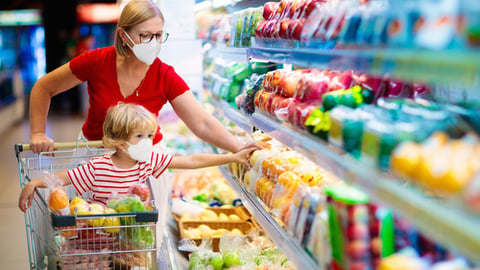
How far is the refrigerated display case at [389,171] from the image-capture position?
42.7 inches

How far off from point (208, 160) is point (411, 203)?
1.84 meters

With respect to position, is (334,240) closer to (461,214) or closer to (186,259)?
(461,214)

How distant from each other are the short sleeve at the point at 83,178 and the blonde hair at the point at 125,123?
16 cm

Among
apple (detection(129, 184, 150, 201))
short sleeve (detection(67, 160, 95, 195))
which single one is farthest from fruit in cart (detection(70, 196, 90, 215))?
short sleeve (detection(67, 160, 95, 195))

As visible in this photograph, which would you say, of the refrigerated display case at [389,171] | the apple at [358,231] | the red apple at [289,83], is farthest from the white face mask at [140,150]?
the apple at [358,231]

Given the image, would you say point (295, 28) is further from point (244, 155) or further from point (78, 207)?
point (78, 207)

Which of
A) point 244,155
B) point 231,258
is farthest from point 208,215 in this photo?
point 244,155

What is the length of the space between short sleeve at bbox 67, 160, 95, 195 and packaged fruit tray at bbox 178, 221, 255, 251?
99 cm

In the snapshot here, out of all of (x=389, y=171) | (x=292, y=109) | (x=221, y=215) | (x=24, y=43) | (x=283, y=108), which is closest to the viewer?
(x=389, y=171)

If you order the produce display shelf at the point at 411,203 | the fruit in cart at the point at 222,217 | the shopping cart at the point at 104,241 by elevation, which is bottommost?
the fruit in cart at the point at 222,217

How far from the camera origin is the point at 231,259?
10.3 feet

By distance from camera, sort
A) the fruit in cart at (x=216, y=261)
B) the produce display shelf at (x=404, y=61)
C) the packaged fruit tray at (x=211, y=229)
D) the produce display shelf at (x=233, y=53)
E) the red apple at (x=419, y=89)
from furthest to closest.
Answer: the packaged fruit tray at (x=211, y=229) < the produce display shelf at (x=233, y=53) < the fruit in cart at (x=216, y=261) < the red apple at (x=419, y=89) < the produce display shelf at (x=404, y=61)

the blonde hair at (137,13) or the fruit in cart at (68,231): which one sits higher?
the blonde hair at (137,13)

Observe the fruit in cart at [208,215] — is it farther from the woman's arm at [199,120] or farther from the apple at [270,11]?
the apple at [270,11]
